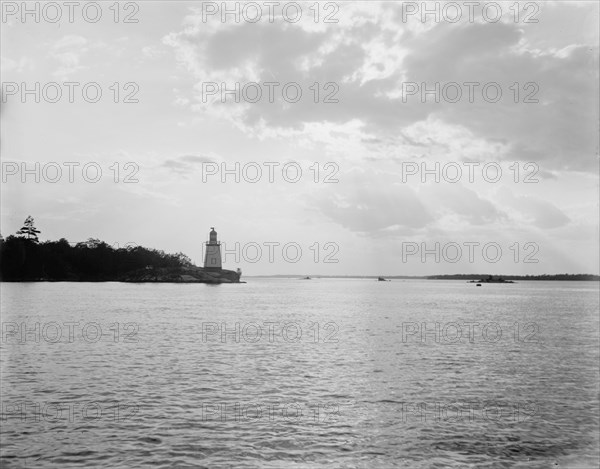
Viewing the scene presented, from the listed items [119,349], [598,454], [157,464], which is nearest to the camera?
[157,464]

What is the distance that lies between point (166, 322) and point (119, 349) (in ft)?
81.6

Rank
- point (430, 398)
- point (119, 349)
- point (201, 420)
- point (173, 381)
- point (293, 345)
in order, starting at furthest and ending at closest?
point (293, 345), point (119, 349), point (173, 381), point (430, 398), point (201, 420)

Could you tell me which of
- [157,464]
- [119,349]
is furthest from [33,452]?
[119,349]

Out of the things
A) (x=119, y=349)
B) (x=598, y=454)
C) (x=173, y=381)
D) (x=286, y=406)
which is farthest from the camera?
(x=119, y=349)

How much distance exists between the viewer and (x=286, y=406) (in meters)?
24.5

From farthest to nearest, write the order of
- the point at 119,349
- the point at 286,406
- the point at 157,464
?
the point at 119,349, the point at 286,406, the point at 157,464

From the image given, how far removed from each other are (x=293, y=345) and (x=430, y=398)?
71.4ft

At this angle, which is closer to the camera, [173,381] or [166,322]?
[173,381]

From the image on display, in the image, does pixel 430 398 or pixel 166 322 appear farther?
pixel 166 322

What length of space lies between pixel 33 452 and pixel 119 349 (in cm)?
2543

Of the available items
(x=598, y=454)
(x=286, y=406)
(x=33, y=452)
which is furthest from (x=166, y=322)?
(x=598, y=454)

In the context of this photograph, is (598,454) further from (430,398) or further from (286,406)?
(286,406)

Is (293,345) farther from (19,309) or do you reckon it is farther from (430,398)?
(19,309)

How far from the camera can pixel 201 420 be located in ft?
72.0
